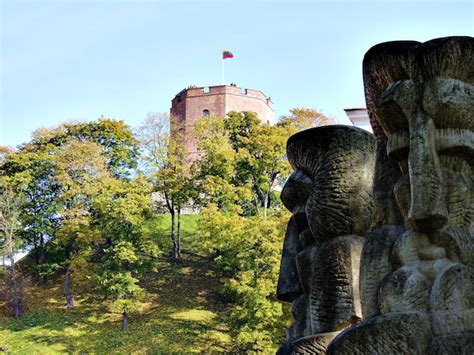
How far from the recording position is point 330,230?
5.11 meters

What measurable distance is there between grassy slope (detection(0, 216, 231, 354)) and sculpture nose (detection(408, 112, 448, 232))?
95.8 feet

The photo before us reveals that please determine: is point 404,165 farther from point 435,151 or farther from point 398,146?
point 435,151

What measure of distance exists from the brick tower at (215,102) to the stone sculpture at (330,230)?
6447 cm

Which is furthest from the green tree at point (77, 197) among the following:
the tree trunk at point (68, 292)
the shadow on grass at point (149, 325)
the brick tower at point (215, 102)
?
the brick tower at point (215, 102)

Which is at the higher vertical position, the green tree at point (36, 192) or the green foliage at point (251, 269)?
the green tree at point (36, 192)

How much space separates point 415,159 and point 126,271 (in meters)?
36.2

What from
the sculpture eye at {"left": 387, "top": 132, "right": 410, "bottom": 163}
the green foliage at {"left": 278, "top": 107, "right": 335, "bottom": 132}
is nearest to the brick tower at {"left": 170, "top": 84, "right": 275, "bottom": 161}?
the green foliage at {"left": 278, "top": 107, "right": 335, "bottom": 132}

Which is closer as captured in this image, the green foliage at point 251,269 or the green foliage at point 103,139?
the green foliage at point 251,269

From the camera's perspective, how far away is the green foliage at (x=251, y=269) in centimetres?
2867

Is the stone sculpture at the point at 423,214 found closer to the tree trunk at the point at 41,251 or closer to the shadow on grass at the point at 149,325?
the shadow on grass at the point at 149,325

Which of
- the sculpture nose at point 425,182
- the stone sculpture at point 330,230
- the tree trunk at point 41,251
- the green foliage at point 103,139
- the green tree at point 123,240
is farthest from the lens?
the green foliage at point 103,139

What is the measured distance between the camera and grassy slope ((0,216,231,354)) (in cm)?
3322

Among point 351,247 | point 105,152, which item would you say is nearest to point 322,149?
point 351,247

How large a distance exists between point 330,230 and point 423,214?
149 cm
